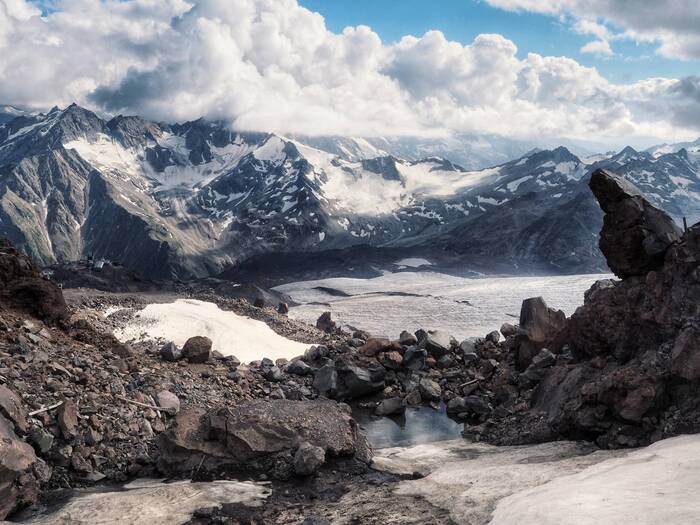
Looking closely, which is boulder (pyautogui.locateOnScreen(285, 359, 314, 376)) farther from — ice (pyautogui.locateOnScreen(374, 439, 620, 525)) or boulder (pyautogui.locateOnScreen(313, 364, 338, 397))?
ice (pyautogui.locateOnScreen(374, 439, 620, 525))

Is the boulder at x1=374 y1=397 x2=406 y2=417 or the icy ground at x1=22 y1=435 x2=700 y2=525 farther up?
the icy ground at x1=22 y1=435 x2=700 y2=525

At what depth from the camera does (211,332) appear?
36.6m

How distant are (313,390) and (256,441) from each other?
1205 centimetres

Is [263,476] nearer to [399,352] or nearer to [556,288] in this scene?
[399,352]

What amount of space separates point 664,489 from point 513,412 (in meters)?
12.7

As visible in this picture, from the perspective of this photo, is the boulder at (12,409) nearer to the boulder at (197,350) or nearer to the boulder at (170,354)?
the boulder at (170,354)

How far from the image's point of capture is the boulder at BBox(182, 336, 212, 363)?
28156 millimetres

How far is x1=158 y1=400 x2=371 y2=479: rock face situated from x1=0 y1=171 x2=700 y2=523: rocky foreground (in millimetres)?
43

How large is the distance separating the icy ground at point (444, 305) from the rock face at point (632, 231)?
4333cm

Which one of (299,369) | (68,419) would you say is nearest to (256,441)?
(68,419)

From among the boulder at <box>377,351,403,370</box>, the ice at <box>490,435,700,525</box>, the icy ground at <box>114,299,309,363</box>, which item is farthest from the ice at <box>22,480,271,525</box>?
the icy ground at <box>114,299,309,363</box>

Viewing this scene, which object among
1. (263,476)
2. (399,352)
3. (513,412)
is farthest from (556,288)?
(263,476)

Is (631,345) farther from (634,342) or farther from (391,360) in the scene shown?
(391,360)

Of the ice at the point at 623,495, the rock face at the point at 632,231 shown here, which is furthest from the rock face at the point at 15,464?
the rock face at the point at 632,231
